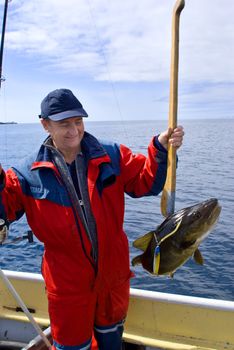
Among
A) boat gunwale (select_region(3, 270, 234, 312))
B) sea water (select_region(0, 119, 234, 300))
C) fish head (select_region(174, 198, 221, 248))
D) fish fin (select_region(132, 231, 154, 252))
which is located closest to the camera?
fish head (select_region(174, 198, 221, 248))

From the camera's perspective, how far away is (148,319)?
4.28 meters

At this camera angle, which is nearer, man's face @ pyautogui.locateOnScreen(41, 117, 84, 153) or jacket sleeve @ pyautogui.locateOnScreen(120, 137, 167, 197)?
jacket sleeve @ pyautogui.locateOnScreen(120, 137, 167, 197)

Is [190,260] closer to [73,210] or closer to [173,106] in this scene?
[73,210]

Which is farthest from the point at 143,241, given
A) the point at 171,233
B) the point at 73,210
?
the point at 73,210

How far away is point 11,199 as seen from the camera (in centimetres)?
326

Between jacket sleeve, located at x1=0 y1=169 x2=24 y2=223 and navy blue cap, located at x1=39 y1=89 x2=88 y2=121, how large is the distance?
59cm

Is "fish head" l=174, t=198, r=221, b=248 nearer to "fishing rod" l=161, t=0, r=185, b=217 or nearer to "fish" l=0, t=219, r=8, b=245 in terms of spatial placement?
"fishing rod" l=161, t=0, r=185, b=217

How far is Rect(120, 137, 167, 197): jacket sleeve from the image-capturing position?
3041 millimetres

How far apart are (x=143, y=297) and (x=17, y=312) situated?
1606 millimetres

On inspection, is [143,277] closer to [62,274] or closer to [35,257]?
[35,257]

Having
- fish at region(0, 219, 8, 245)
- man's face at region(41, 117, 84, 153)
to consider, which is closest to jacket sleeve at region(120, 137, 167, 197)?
man's face at region(41, 117, 84, 153)

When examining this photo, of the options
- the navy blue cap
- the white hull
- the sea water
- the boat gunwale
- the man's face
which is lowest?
the sea water

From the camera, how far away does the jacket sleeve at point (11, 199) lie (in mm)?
3186

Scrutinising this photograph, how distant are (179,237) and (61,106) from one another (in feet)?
4.73
